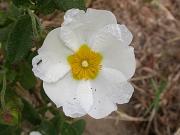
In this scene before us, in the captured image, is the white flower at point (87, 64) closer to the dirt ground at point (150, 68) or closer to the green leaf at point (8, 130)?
the green leaf at point (8, 130)

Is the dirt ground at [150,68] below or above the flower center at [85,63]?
below

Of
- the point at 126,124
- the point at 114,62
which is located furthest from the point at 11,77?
the point at 126,124

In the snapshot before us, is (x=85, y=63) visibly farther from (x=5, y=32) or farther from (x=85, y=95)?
(x=5, y=32)

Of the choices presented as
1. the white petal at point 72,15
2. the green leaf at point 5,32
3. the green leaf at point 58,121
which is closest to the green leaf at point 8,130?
the green leaf at point 58,121

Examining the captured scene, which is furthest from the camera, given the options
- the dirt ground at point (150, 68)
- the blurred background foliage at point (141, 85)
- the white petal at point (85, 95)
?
the dirt ground at point (150, 68)

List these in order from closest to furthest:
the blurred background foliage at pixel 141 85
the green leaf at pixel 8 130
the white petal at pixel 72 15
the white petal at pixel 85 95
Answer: the white petal at pixel 72 15 → the white petal at pixel 85 95 → the green leaf at pixel 8 130 → the blurred background foliage at pixel 141 85

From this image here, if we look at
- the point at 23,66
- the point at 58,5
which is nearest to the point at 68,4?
the point at 58,5

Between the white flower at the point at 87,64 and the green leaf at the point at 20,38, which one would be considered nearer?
the white flower at the point at 87,64
